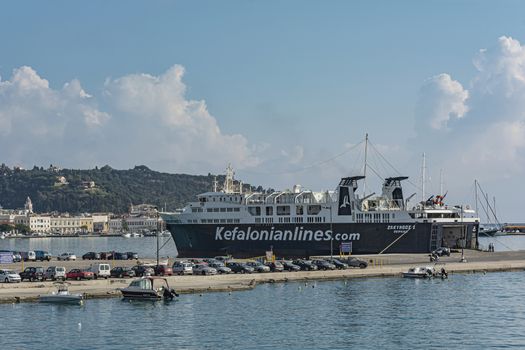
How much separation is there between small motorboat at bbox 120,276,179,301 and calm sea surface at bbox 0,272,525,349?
2.77 ft

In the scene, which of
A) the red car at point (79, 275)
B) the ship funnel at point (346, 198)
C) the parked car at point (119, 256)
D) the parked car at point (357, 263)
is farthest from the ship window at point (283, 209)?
the red car at point (79, 275)

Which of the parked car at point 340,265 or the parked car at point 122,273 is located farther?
the parked car at point 340,265

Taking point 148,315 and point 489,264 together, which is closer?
point 148,315

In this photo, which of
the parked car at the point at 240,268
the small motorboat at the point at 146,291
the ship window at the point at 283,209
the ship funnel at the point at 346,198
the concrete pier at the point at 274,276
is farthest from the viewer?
the ship window at the point at 283,209

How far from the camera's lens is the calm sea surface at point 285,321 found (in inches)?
1766

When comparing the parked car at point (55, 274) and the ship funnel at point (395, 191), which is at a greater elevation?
the ship funnel at point (395, 191)

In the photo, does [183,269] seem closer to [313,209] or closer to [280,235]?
[280,235]

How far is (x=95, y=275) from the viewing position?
224ft

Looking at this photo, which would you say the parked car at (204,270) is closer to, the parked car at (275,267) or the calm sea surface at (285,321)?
the parked car at (275,267)

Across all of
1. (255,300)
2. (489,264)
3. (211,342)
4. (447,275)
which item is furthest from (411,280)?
(211,342)

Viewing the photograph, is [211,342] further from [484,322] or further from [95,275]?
[95,275]

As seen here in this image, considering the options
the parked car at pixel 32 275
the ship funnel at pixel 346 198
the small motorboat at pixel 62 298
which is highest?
the ship funnel at pixel 346 198

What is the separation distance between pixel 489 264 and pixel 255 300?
3592 centimetres

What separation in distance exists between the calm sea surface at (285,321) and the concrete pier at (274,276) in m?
1.94
